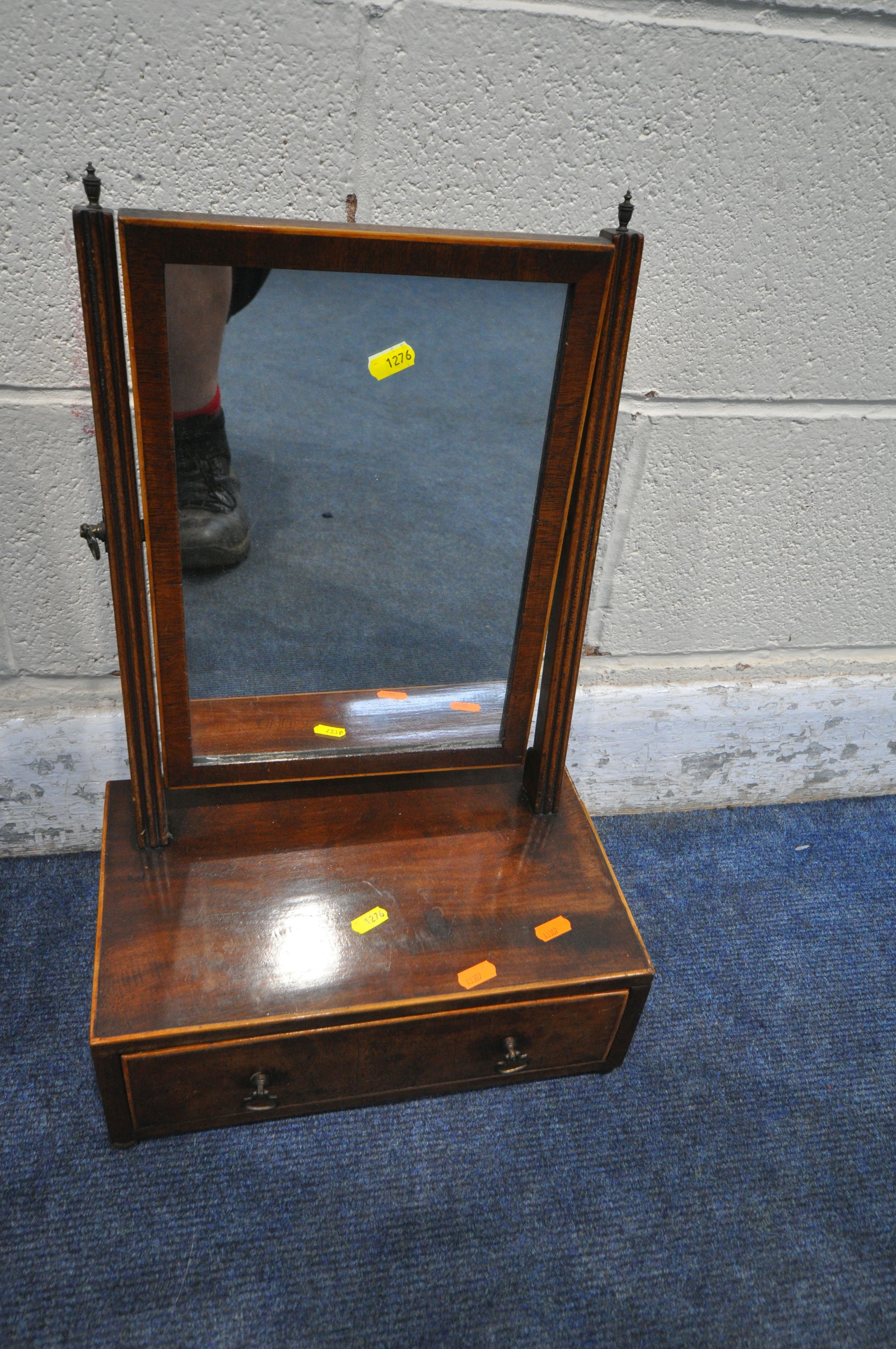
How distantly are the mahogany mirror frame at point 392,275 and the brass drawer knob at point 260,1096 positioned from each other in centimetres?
31

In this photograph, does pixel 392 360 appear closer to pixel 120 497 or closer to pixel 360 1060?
pixel 120 497

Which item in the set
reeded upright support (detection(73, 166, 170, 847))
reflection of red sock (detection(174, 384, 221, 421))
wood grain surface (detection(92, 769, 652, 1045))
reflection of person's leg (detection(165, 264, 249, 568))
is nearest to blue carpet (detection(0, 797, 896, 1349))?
wood grain surface (detection(92, 769, 652, 1045))

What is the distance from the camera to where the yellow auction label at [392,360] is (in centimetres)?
89

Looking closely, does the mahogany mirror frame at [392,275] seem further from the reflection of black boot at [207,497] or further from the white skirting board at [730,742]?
the white skirting board at [730,742]

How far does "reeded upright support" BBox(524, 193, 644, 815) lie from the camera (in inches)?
33.7

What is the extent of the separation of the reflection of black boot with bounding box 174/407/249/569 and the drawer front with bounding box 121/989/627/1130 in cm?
49

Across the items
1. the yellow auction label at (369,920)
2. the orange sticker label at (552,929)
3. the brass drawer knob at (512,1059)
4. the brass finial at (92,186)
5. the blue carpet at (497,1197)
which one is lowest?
the blue carpet at (497,1197)

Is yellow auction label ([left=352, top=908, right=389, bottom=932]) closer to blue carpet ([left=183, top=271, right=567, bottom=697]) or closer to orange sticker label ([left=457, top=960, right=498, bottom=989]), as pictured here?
orange sticker label ([left=457, top=960, right=498, bottom=989])

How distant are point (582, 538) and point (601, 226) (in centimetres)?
34

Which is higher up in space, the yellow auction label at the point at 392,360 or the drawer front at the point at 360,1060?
the yellow auction label at the point at 392,360

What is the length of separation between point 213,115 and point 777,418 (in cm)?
74

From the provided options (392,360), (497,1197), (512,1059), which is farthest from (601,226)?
(497,1197)

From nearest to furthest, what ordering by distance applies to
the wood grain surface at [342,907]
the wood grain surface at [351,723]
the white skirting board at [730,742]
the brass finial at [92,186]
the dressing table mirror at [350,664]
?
the brass finial at [92,186], the dressing table mirror at [350,664], the wood grain surface at [342,907], the wood grain surface at [351,723], the white skirting board at [730,742]

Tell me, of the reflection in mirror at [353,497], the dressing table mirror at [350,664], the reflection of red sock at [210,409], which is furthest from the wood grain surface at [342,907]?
the reflection of red sock at [210,409]
